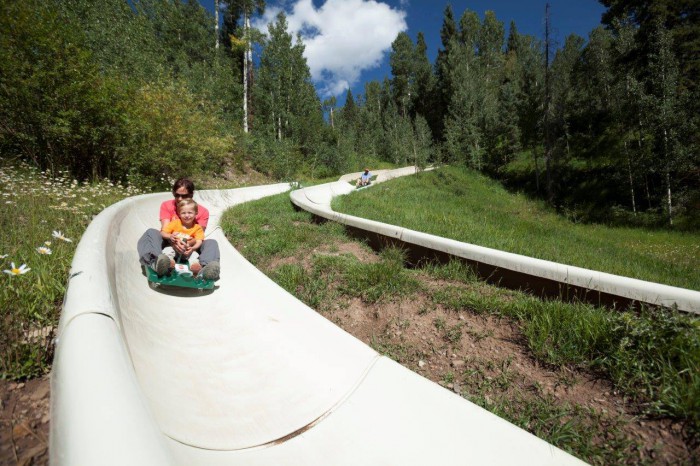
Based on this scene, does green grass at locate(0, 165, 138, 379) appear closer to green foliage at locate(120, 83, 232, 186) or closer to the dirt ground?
the dirt ground

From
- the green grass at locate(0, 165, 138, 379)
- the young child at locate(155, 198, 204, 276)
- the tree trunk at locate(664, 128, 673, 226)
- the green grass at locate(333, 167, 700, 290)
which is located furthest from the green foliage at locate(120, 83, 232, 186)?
the tree trunk at locate(664, 128, 673, 226)

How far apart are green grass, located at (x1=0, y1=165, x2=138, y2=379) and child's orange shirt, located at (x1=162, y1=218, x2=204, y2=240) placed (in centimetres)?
90

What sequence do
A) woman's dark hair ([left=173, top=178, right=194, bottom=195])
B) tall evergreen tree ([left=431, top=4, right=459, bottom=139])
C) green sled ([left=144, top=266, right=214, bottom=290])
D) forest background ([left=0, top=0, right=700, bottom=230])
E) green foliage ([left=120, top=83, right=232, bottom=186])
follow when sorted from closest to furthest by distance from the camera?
green sled ([left=144, top=266, right=214, bottom=290])
woman's dark hair ([left=173, top=178, right=194, bottom=195])
forest background ([left=0, top=0, right=700, bottom=230])
green foliage ([left=120, top=83, right=232, bottom=186])
tall evergreen tree ([left=431, top=4, right=459, bottom=139])

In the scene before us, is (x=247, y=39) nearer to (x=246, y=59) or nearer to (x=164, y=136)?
(x=246, y=59)

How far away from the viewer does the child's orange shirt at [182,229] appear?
3.54 metres

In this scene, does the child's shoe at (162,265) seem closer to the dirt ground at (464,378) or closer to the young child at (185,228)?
the young child at (185,228)

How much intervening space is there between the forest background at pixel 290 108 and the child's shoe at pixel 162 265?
766 cm

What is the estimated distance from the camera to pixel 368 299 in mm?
3172

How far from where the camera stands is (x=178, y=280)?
10.0 feet

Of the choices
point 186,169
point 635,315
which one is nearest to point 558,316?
→ point 635,315

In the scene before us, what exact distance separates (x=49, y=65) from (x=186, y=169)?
16.5ft

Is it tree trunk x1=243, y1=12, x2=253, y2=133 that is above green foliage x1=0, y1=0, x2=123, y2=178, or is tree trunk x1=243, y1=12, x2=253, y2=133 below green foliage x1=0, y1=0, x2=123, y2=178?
above

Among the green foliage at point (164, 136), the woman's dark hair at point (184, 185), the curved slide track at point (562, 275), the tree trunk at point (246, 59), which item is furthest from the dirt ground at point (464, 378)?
the tree trunk at point (246, 59)

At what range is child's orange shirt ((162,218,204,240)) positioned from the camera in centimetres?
354
